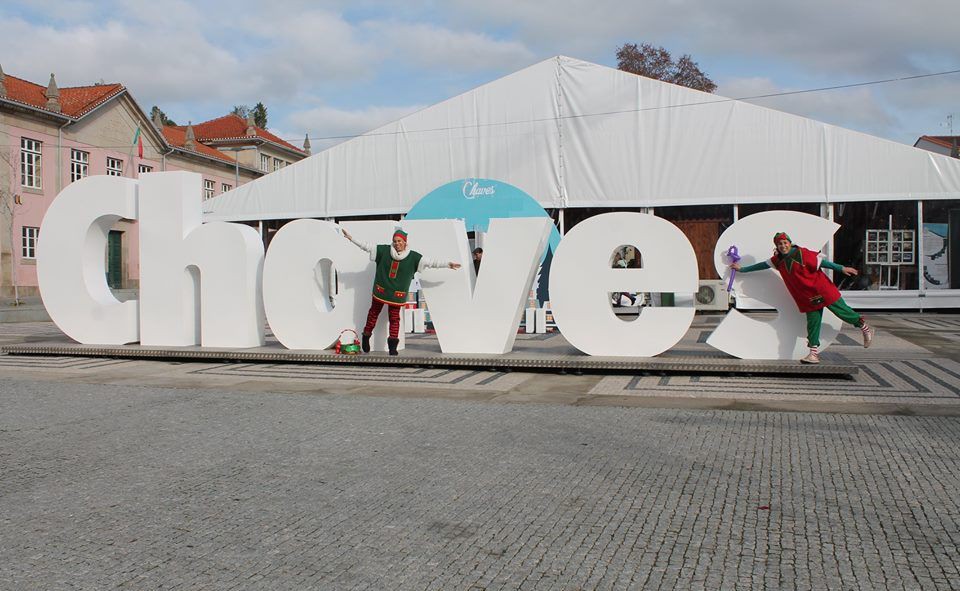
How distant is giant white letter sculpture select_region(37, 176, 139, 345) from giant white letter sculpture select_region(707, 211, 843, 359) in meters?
9.36

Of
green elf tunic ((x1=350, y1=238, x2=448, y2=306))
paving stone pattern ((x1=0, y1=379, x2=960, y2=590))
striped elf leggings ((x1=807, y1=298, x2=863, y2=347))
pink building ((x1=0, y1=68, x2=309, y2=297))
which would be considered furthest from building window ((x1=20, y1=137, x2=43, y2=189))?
striped elf leggings ((x1=807, y1=298, x2=863, y2=347))

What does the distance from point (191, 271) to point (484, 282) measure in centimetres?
497

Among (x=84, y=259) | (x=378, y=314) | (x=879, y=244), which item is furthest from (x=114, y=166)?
(x=879, y=244)

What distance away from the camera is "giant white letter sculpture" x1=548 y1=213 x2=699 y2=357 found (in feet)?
35.5

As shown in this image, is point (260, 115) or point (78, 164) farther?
point (260, 115)

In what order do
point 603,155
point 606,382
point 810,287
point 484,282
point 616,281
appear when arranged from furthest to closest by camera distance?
point 603,155, point 484,282, point 616,281, point 810,287, point 606,382

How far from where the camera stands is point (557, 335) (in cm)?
1639

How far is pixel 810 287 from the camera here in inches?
400

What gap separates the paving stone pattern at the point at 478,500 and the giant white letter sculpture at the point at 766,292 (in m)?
3.60

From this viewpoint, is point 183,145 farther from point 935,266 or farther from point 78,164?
point 935,266

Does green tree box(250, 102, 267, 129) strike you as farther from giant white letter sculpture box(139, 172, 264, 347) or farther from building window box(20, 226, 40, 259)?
giant white letter sculpture box(139, 172, 264, 347)

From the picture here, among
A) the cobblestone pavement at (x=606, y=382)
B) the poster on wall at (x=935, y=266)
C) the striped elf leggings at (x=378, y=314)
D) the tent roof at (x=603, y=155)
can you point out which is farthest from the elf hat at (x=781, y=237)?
the poster on wall at (x=935, y=266)

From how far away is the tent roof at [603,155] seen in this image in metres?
21.3

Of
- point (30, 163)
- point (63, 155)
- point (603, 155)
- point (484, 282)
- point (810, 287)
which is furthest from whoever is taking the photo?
point (63, 155)
